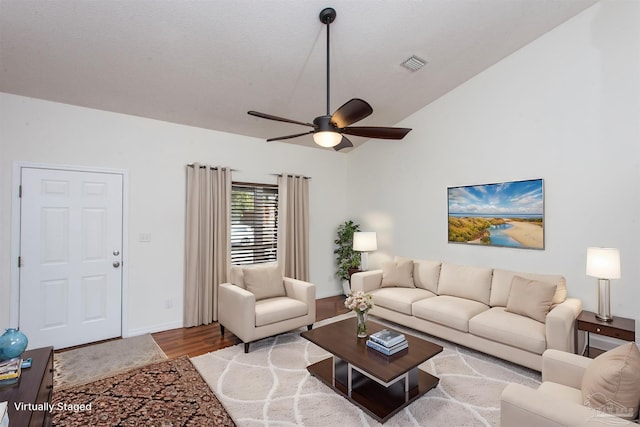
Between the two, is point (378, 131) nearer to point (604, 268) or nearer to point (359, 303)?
point (359, 303)

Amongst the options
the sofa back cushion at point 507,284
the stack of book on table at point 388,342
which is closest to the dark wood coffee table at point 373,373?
the stack of book on table at point 388,342

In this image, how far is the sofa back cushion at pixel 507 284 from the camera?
326 cm

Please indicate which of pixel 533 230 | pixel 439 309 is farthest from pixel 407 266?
pixel 533 230

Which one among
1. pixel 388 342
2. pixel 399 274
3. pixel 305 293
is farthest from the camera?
pixel 399 274

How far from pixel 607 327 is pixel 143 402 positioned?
3.99 metres

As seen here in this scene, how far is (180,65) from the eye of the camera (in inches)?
124

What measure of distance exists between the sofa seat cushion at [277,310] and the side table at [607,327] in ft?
9.11

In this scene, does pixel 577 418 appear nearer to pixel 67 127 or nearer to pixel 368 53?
pixel 368 53

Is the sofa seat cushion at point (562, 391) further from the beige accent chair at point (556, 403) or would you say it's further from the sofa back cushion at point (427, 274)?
the sofa back cushion at point (427, 274)

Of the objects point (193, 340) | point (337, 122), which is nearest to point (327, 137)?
point (337, 122)

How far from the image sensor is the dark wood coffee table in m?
2.32

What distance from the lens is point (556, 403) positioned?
5.04 feet

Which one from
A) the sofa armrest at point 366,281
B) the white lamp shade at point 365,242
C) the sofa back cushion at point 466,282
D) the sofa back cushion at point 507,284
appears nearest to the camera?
the sofa back cushion at point 507,284

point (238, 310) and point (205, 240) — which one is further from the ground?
point (205, 240)
